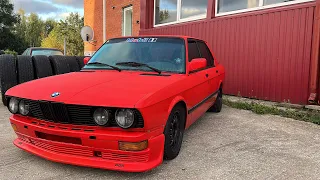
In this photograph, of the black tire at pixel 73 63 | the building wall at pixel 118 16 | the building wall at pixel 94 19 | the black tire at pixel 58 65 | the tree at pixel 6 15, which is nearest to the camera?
the black tire at pixel 58 65

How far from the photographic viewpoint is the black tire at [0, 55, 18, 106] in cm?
591

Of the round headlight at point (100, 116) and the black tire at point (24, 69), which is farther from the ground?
the black tire at point (24, 69)

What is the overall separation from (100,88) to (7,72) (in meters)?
3.98

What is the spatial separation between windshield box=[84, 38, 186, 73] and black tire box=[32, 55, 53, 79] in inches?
→ 106

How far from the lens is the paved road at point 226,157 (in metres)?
2.93

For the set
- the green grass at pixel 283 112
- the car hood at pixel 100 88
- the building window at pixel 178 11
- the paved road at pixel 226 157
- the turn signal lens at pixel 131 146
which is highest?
the building window at pixel 178 11

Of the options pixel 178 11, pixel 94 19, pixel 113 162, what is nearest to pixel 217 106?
pixel 113 162

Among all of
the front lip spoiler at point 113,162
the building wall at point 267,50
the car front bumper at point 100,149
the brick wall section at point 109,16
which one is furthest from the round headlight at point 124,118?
the brick wall section at point 109,16

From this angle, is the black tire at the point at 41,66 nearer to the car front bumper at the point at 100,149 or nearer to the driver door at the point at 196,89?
the driver door at the point at 196,89

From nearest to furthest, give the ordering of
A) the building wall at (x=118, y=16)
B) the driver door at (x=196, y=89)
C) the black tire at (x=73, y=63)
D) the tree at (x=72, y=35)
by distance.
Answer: the driver door at (x=196, y=89) → the black tire at (x=73, y=63) → the building wall at (x=118, y=16) → the tree at (x=72, y=35)

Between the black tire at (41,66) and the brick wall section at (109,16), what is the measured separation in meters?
5.68

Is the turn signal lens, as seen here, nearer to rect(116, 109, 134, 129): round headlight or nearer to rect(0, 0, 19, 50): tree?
rect(116, 109, 134, 129): round headlight

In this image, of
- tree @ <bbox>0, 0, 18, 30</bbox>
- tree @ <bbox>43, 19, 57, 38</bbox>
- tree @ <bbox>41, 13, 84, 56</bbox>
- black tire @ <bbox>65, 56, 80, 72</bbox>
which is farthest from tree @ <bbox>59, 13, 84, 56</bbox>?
tree @ <bbox>43, 19, 57, 38</bbox>

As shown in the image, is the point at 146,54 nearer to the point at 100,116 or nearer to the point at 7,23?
the point at 100,116
